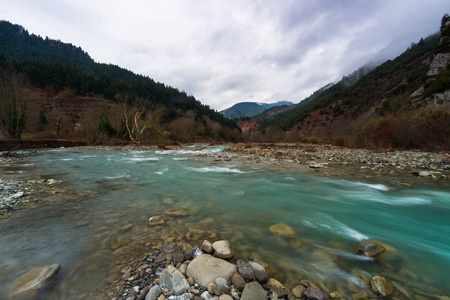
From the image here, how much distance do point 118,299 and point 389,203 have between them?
5.45 meters

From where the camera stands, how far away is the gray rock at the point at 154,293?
1.48 m

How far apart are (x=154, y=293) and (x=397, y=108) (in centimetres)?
3377

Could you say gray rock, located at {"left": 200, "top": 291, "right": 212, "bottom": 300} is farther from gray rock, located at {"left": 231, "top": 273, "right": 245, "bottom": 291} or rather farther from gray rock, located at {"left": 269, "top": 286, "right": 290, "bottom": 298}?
gray rock, located at {"left": 269, "top": 286, "right": 290, "bottom": 298}

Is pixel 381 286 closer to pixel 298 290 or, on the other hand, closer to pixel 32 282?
pixel 298 290

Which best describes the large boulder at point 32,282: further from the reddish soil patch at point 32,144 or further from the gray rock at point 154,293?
the reddish soil patch at point 32,144

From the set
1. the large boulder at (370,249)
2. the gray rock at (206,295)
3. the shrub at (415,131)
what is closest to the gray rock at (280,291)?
the gray rock at (206,295)

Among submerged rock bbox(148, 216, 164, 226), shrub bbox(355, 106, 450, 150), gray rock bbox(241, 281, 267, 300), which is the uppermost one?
shrub bbox(355, 106, 450, 150)

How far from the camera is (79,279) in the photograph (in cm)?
176

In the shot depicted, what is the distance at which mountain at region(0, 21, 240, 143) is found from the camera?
23.5 meters

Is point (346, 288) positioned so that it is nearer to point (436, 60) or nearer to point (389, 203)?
point (389, 203)

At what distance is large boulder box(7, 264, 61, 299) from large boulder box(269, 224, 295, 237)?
2721mm

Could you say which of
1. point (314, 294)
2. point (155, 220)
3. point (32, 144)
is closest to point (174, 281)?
point (314, 294)

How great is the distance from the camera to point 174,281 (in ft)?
5.39

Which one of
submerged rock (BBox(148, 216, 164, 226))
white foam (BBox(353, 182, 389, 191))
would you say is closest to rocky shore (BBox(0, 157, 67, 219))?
submerged rock (BBox(148, 216, 164, 226))
